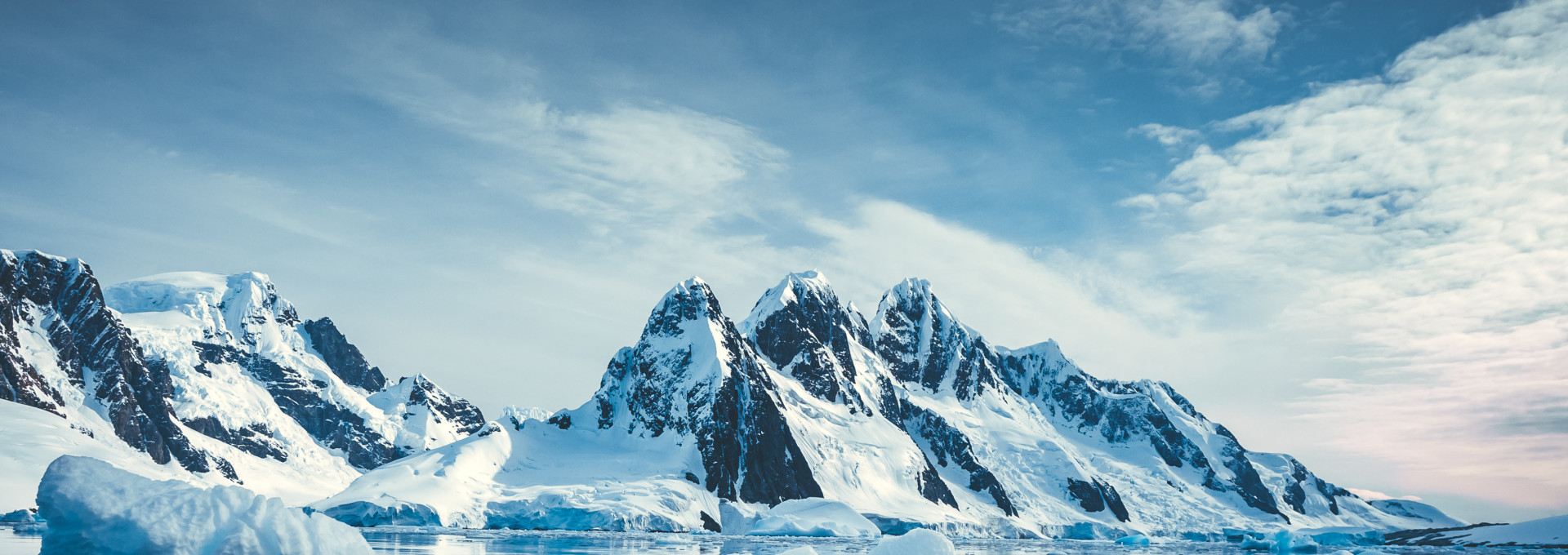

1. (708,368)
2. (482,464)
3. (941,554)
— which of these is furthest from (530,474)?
(941,554)

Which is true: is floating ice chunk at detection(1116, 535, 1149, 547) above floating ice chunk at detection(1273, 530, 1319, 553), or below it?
below

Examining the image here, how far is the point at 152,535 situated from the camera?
25406 millimetres

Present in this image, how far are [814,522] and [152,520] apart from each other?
12539cm

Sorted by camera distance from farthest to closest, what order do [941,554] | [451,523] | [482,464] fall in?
1. [482,464]
2. [451,523]
3. [941,554]

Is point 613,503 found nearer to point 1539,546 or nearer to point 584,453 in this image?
point 584,453

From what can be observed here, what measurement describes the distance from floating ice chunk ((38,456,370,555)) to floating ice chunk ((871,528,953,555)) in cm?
1778

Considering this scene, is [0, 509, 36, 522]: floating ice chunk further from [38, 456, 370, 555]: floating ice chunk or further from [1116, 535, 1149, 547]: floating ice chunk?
[1116, 535, 1149, 547]: floating ice chunk

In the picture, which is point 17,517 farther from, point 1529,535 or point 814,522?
point 1529,535

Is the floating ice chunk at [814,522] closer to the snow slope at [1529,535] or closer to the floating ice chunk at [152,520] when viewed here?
the snow slope at [1529,535]

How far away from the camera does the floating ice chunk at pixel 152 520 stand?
2548 cm

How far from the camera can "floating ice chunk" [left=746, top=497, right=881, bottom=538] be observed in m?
143

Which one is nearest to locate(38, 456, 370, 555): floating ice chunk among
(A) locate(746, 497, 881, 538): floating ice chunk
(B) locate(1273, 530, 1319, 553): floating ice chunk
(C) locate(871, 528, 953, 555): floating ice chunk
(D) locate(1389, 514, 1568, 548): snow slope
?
(C) locate(871, 528, 953, 555): floating ice chunk

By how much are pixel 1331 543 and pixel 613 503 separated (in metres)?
135

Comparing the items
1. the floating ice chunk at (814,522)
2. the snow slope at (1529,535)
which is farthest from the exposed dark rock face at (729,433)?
the snow slope at (1529,535)
